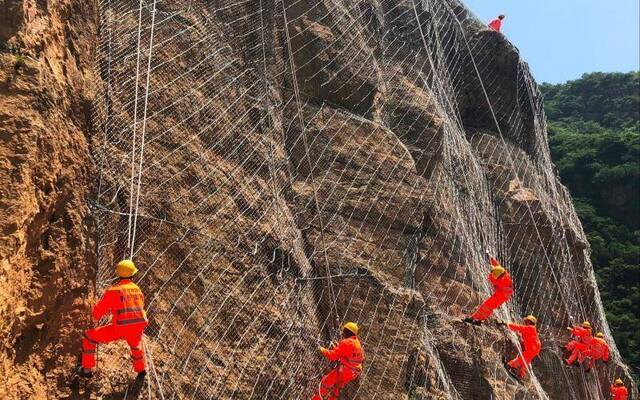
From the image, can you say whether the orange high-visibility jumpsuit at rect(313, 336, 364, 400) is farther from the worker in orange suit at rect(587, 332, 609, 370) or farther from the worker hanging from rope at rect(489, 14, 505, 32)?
the worker hanging from rope at rect(489, 14, 505, 32)

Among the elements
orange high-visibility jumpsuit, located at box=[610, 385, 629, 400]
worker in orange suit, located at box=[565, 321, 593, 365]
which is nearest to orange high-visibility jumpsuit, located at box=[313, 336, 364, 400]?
worker in orange suit, located at box=[565, 321, 593, 365]

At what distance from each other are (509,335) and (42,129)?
22.1ft

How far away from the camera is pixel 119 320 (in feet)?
13.0

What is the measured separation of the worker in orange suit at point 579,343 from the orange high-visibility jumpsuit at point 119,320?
7.70m

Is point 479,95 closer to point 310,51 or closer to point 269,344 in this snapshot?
point 310,51

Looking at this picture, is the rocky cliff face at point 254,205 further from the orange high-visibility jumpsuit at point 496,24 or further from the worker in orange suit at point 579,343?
the orange high-visibility jumpsuit at point 496,24

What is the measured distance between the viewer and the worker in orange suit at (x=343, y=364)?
563 cm

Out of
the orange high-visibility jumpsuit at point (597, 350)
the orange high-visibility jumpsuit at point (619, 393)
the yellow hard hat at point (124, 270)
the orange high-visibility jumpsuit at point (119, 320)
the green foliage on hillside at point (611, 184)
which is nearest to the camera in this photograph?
the orange high-visibility jumpsuit at point (119, 320)

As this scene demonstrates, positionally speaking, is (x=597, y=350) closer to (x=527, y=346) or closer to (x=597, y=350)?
(x=597, y=350)

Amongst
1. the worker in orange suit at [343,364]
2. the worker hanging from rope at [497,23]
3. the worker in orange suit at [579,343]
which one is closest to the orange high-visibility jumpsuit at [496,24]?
the worker hanging from rope at [497,23]

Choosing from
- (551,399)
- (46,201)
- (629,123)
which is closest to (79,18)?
(46,201)

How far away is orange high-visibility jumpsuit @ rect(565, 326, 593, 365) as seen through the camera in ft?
32.0

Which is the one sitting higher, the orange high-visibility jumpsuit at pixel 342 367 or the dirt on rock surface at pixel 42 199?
the dirt on rock surface at pixel 42 199

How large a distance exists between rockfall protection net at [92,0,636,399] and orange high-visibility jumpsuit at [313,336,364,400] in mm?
181
